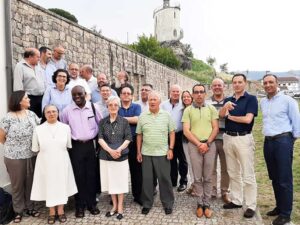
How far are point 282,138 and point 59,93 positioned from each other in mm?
3111

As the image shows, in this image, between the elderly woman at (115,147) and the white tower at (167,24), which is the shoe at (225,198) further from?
the white tower at (167,24)

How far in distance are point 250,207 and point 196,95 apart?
1680 millimetres

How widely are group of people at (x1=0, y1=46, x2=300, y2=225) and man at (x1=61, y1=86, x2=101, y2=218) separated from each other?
14 mm

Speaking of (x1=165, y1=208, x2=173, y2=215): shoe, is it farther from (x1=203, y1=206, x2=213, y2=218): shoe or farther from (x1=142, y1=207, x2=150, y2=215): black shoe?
(x1=203, y1=206, x2=213, y2=218): shoe

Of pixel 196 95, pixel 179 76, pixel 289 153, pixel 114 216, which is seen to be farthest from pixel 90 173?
pixel 179 76

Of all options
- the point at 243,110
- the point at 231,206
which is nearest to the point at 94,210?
the point at 231,206

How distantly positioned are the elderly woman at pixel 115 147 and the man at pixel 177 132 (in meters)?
1.13

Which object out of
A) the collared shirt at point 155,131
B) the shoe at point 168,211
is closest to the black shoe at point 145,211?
the shoe at point 168,211

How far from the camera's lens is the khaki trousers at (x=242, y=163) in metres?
4.38

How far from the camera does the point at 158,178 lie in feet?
15.2

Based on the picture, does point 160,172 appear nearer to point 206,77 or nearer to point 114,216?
point 114,216

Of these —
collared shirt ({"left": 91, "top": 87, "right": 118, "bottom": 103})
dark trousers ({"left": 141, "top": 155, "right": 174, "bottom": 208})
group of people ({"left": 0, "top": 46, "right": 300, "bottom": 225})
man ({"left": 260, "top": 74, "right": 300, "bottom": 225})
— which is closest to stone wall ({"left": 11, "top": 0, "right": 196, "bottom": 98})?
collared shirt ({"left": 91, "top": 87, "right": 118, "bottom": 103})

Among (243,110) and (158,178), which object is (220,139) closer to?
(243,110)

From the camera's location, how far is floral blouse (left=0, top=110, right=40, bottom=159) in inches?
168
